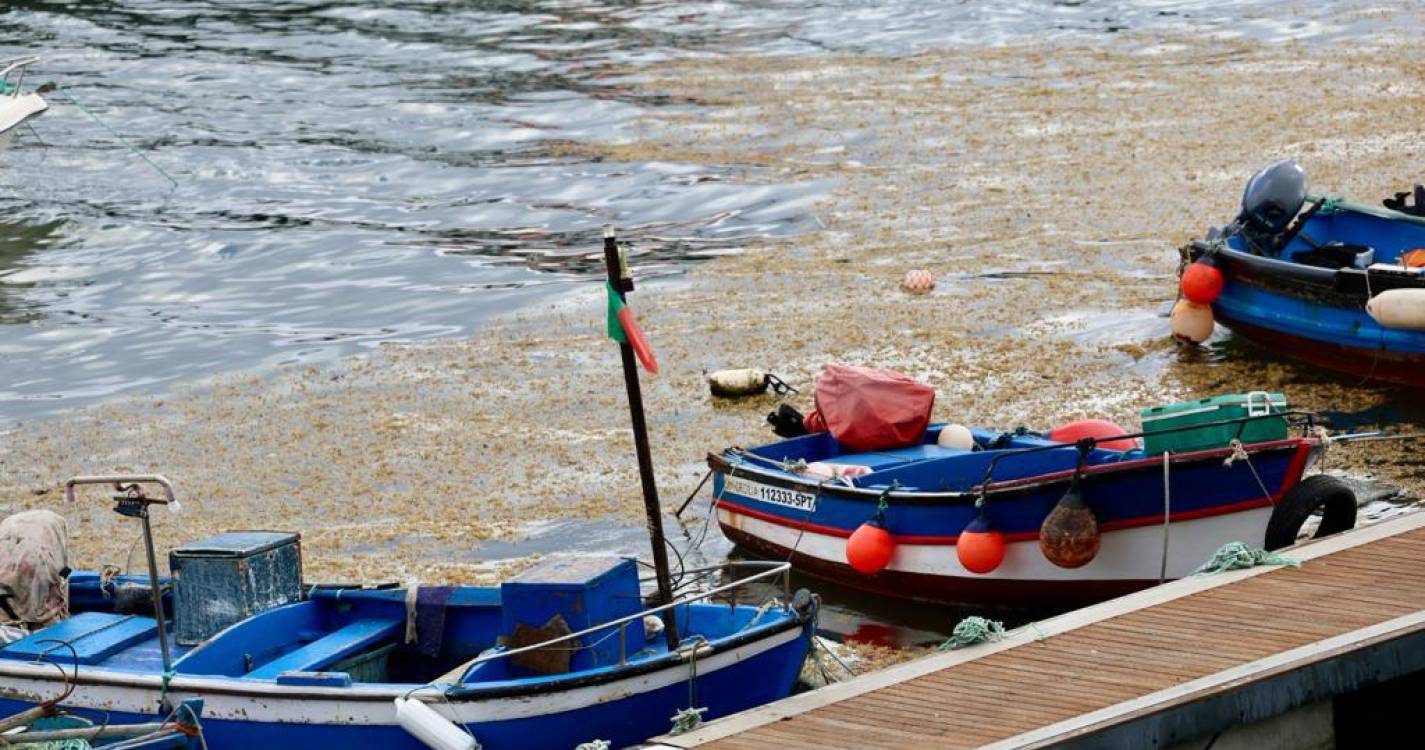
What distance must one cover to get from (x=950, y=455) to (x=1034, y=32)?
27038 mm

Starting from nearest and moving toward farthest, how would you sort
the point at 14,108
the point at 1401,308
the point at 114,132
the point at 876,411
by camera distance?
1. the point at 876,411
2. the point at 1401,308
3. the point at 14,108
4. the point at 114,132

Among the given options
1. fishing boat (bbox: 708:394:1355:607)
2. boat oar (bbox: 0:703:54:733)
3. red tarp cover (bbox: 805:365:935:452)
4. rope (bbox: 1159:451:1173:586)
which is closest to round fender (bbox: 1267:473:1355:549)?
fishing boat (bbox: 708:394:1355:607)

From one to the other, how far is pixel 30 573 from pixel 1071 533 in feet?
21.2

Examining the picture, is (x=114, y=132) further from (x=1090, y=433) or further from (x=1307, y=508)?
(x=1307, y=508)

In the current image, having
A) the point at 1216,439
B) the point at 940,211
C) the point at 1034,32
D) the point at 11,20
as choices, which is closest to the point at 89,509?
the point at 1216,439

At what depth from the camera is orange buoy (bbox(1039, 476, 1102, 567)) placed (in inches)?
482

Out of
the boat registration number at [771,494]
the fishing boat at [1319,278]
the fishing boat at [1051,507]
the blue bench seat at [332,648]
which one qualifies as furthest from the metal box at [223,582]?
the fishing boat at [1319,278]

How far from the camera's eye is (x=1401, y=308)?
1642 centimetres

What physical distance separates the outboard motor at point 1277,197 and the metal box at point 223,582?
35.0 ft

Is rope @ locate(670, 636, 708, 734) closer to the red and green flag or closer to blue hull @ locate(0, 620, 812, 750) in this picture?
blue hull @ locate(0, 620, 812, 750)

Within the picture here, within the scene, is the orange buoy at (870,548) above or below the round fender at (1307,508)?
below

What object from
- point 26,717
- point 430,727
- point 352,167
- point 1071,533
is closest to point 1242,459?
point 1071,533

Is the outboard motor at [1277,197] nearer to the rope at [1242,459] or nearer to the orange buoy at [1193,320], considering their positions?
the orange buoy at [1193,320]

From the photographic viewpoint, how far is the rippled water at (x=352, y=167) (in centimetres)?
2450
